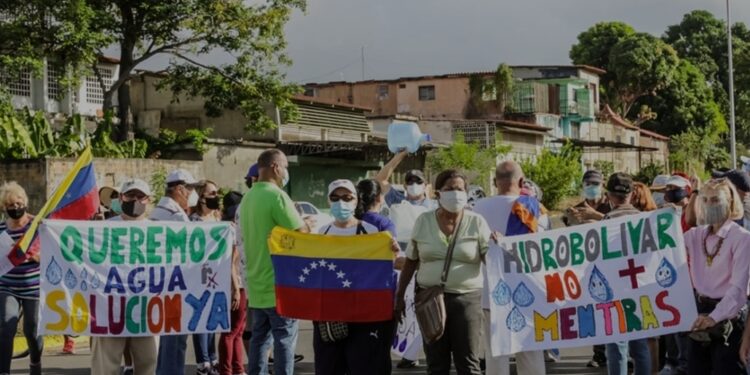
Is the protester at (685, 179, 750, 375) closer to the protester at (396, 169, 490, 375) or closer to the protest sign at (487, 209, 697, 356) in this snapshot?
the protest sign at (487, 209, 697, 356)

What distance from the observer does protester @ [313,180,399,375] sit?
790cm

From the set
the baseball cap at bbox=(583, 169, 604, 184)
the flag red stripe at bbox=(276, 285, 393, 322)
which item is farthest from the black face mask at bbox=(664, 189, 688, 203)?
the flag red stripe at bbox=(276, 285, 393, 322)

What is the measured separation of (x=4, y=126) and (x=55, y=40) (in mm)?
3557

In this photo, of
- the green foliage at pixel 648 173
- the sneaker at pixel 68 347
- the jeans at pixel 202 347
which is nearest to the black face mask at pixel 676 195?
the jeans at pixel 202 347

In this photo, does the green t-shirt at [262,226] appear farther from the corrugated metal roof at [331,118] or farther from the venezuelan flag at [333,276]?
the corrugated metal roof at [331,118]

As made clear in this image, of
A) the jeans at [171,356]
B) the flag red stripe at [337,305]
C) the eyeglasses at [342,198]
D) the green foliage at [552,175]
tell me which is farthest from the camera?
the green foliage at [552,175]

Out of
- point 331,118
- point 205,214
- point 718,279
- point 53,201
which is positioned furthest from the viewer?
point 331,118

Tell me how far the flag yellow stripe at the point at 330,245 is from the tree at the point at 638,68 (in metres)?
60.8

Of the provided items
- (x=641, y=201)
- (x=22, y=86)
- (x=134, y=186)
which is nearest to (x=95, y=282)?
(x=134, y=186)

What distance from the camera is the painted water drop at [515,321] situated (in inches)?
319

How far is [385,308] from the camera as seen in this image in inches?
315

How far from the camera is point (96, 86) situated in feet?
123

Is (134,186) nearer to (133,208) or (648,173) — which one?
(133,208)

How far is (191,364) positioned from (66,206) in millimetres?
3128
